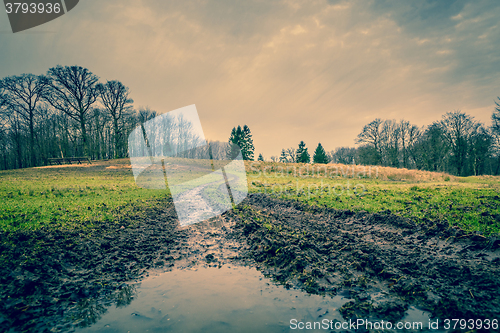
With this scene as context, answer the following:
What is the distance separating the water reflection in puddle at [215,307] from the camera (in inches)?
129

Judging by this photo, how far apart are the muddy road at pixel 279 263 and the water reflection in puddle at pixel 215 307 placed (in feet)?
0.88

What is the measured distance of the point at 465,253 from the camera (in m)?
5.16

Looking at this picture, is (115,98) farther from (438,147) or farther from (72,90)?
(438,147)

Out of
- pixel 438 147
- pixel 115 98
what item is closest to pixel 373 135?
pixel 438 147

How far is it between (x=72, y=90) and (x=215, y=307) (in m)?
45.8

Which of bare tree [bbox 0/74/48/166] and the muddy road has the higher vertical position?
bare tree [bbox 0/74/48/166]

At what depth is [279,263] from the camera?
5312mm

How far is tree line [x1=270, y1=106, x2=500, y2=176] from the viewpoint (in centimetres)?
4322

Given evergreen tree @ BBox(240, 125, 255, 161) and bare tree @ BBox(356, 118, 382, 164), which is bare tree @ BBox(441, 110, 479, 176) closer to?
bare tree @ BBox(356, 118, 382, 164)

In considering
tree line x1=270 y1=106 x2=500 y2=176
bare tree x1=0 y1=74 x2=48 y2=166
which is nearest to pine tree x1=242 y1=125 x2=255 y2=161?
tree line x1=270 y1=106 x2=500 y2=176

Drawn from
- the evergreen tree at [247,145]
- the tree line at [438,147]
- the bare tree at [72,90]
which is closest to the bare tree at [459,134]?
the tree line at [438,147]

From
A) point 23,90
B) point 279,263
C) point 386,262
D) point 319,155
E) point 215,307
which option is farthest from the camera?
point 319,155

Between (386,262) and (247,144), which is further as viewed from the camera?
(247,144)

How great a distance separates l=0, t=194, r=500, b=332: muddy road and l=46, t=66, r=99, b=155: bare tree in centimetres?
3976
